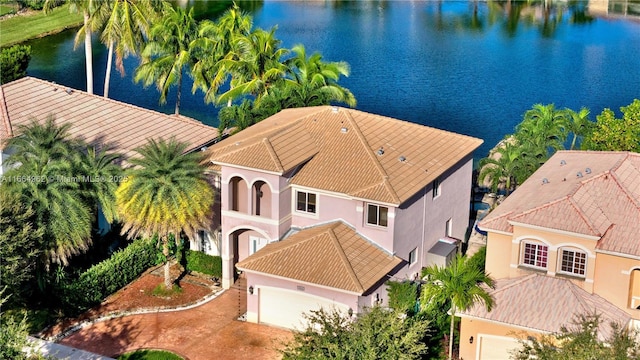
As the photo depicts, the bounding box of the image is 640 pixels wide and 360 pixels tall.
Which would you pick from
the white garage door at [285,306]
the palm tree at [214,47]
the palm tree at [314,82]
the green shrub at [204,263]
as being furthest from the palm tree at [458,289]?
the palm tree at [214,47]

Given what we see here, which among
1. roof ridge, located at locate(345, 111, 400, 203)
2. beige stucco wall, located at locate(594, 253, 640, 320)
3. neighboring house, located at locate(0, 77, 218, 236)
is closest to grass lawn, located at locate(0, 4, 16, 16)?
neighboring house, located at locate(0, 77, 218, 236)

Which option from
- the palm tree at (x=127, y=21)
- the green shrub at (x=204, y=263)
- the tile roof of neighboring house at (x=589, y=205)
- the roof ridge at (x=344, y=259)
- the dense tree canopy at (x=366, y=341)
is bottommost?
the green shrub at (x=204, y=263)

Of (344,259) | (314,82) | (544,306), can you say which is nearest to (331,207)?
(344,259)

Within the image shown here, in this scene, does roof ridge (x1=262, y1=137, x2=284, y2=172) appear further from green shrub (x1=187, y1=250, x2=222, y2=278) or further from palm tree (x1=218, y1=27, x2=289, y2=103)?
palm tree (x1=218, y1=27, x2=289, y2=103)

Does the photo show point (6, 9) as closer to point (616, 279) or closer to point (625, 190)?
point (625, 190)

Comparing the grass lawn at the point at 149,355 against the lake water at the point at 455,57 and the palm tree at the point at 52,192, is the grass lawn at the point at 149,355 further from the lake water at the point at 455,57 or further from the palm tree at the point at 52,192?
the lake water at the point at 455,57

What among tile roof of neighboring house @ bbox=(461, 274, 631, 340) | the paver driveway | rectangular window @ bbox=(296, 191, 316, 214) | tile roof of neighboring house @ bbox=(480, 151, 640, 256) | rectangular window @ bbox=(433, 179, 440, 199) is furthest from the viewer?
rectangular window @ bbox=(433, 179, 440, 199)
